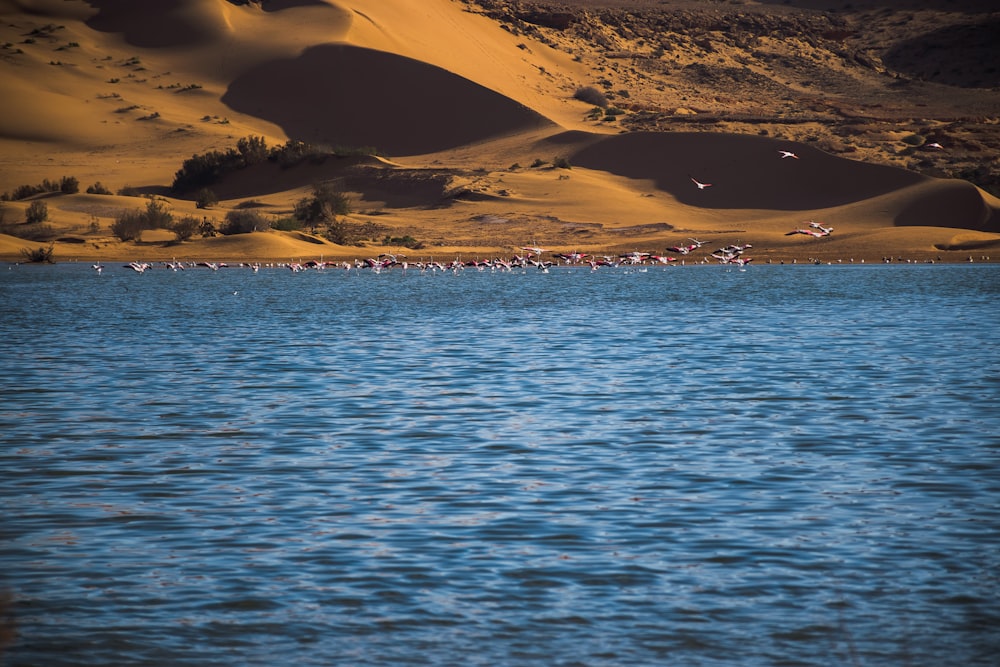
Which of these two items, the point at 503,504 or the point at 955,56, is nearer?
the point at 503,504

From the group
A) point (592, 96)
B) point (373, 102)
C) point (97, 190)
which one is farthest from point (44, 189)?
point (592, 96)

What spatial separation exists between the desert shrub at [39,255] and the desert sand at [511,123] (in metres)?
1.19

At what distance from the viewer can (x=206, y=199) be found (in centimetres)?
8306

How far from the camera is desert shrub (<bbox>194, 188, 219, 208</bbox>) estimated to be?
3250 inches

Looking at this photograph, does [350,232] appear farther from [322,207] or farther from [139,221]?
[139,221]

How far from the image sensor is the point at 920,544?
1001cm

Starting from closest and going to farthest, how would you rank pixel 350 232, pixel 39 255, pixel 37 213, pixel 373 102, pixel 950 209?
pixel 39 255 → pixel 950 209 → pixel 37 213 → pixel 350 232 → pixel 373 102

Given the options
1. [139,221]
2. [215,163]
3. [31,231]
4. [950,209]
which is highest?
[215,163]

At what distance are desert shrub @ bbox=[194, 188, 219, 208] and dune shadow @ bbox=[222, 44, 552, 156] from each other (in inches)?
784

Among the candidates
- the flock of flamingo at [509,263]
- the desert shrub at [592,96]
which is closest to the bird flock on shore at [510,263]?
the flock of flamingo at [509,263]

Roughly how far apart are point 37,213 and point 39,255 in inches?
366

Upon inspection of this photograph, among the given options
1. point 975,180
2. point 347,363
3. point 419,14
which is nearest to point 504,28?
point 419,14

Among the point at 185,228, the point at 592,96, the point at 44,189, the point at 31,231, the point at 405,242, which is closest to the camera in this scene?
the point at 185,228

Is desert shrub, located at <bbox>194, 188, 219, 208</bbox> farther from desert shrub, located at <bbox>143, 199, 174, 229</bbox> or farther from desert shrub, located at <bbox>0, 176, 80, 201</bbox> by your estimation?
desert shrub, located at <bbox>0, 176, 80, 201</bbox>
